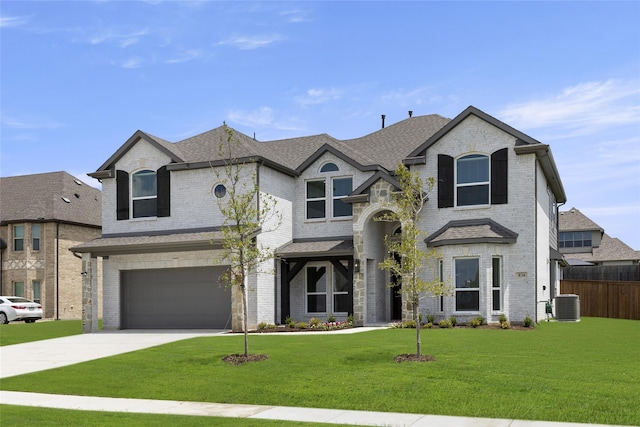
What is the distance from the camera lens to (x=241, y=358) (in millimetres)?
15859

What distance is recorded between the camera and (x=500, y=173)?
24.1m

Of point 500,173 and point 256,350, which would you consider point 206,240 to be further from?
point 500,173

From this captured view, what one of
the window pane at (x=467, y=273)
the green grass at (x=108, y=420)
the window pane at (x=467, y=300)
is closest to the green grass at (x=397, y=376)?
the green grass at (x=108, y=420)

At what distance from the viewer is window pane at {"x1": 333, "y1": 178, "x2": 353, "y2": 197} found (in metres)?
27.8

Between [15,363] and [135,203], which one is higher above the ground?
[135,203]

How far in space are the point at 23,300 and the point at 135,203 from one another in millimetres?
11325

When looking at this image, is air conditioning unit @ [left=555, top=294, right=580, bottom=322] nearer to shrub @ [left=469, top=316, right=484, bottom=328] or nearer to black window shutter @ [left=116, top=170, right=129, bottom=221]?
shrub @ [left=469, top=316, right=484, bottom=328]

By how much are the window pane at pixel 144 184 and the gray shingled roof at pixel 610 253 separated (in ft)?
137

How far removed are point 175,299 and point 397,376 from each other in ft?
53.4

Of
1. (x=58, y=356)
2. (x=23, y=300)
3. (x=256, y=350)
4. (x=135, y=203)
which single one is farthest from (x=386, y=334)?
(x=23, y=300)

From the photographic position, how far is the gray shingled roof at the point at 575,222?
205 feet

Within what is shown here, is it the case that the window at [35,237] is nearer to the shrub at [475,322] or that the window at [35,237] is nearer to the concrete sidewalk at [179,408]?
the concrete sidewalk at [179,408]

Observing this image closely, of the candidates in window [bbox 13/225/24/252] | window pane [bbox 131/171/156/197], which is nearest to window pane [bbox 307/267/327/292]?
window pane [bbox 131/171/156/197]

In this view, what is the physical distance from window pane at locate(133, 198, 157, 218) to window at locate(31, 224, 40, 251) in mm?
12796
